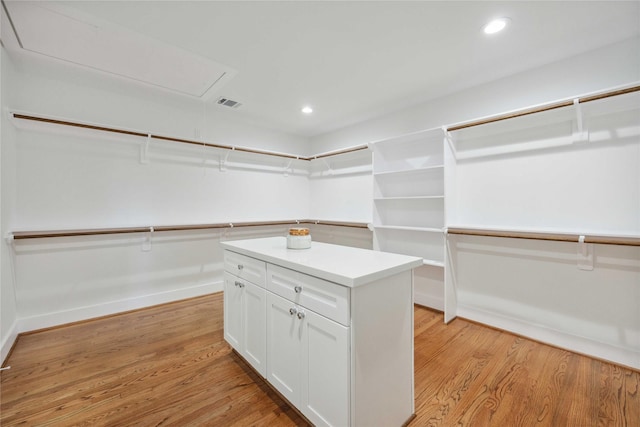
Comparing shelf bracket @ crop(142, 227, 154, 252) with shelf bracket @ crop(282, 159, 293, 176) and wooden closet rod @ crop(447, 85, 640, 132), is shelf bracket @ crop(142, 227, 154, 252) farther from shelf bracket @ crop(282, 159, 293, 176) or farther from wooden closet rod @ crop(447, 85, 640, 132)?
wooden closet rod @ crop(447, 85, 640, 132)

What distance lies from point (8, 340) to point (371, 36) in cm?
361

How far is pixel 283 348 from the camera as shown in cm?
149

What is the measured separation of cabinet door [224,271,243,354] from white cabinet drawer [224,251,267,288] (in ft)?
0.23

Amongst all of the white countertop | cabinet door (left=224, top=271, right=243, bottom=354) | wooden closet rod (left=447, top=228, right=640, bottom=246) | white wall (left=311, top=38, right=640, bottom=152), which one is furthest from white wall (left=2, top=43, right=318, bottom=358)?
wooden closet rod (left=447, top=228, right=640, bottom=246)

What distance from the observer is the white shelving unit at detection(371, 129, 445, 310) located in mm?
2924

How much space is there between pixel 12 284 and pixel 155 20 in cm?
246

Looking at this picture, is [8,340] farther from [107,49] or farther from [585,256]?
[585,256]

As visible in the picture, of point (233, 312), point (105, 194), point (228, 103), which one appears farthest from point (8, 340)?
point (228, 103)

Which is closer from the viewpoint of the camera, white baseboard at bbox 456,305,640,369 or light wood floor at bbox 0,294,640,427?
light wood floor at bbox 0,294,640,427

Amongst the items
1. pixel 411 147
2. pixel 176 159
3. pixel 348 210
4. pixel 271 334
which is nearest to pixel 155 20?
pixel 176 159

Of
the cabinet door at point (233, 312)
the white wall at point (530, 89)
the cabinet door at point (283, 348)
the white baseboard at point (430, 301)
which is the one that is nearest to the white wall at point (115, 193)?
the white wall at point (530, 89)

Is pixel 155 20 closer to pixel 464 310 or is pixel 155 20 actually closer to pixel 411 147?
pixel 411 147

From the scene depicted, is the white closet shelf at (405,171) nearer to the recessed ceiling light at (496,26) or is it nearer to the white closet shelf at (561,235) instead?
the white closet shelf at (561,235)

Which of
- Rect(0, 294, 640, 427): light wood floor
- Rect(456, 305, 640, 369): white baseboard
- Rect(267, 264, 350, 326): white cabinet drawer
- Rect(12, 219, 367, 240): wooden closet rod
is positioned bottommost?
Rect(0, 294, 640, 427): light wood floor
